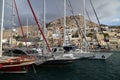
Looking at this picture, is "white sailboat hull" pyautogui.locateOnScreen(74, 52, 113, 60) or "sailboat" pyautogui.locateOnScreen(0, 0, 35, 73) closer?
"sailboat" pyautogui.locateOnScreen(0, 0, 35, 73)

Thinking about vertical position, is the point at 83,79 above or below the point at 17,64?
below

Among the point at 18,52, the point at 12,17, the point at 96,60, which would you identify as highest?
the point at 12,17

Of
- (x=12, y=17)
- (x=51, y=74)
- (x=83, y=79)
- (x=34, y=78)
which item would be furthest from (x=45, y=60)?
(x=12, y=17)

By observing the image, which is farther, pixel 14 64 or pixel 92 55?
pixel 92 55

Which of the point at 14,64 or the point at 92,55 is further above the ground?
the point at 14,64

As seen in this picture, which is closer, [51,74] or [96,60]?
[51,74]

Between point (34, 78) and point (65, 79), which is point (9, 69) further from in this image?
point (65, 79)

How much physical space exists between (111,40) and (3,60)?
332ft

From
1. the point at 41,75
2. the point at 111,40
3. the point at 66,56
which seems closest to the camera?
the point at 41,75

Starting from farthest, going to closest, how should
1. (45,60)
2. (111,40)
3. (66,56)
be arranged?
(111,40) → (66,56) → (45,60)

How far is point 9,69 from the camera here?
20.0m

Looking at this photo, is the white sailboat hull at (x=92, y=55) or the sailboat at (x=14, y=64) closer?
the sailboat at (x=14, y=64)

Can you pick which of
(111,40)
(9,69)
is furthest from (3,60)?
(111,40)

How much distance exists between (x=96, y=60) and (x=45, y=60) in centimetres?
1480
